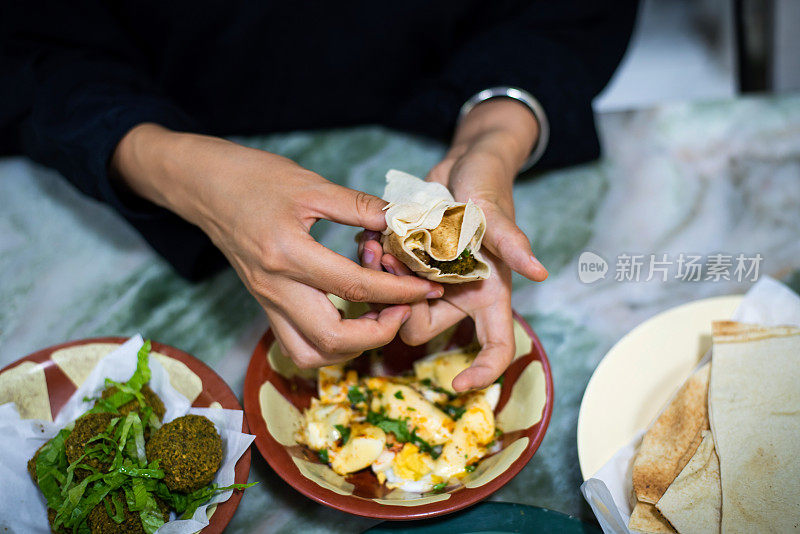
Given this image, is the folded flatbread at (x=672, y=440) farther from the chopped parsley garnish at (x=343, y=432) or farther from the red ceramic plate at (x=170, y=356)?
the red ceramic plate at (x=170, y=356)

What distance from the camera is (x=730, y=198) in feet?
5.73

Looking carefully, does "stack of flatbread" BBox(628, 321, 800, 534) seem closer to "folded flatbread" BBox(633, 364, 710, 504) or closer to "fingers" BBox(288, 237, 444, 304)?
"folded flatbread" BBox(633, 364, 710, 504)

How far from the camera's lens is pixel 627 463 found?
1.18 meters

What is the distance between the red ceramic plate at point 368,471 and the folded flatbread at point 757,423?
346 millimetres

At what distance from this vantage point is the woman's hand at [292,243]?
1.10 metres

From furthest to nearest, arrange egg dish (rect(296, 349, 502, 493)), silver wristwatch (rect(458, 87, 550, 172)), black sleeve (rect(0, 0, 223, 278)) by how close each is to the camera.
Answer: silver wristwatch (rect(458, 87, 550, 172)) < black sleeve (rect(0, 0, 223, 278)) < egg dish (rect(296, 349, 502, 493))

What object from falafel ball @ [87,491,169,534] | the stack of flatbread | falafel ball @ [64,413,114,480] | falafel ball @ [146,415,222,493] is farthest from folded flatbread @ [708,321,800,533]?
falafel ball @ [64,413,114,480]

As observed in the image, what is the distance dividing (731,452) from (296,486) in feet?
2.67

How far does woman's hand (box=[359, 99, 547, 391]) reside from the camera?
116 centimetres

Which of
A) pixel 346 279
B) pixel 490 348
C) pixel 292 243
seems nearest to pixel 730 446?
pixel 490 348

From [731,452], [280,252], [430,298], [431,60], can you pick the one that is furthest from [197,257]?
[731,452]

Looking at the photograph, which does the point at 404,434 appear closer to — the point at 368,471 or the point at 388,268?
the point at 368,471

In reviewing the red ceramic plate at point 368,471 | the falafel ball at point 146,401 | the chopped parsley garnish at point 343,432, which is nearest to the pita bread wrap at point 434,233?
the red ceramic plate at point 368,471

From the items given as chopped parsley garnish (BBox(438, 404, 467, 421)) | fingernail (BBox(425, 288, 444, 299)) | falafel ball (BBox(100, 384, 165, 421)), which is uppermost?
fingernail (BBox(425, 288, 444, 299))
